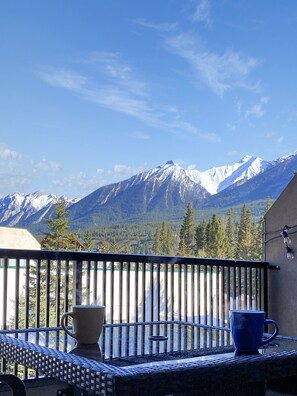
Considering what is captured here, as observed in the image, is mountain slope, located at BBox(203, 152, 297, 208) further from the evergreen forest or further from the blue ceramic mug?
the blue ceramic mug

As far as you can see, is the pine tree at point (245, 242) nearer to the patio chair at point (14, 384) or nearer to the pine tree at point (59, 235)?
the pine tree at point (59, 235)

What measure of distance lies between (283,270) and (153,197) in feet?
147

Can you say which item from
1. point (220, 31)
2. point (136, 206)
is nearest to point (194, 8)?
point (220, 31)

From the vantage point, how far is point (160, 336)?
Answer: 72.2 inches

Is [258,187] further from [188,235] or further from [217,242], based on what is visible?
[217,242]

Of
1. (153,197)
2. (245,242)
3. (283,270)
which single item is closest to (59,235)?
(245,242)

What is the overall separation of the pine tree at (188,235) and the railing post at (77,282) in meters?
26.9

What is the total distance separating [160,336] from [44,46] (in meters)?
54.1

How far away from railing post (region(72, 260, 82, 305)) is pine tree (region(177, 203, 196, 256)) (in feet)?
88.4

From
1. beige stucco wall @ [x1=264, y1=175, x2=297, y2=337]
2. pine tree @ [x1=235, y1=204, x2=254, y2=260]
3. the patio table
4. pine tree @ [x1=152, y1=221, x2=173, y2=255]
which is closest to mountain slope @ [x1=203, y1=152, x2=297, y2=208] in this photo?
pine tree @ [x1=152, y1=221, x2=173, y2=255]

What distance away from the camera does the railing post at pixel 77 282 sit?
12.2 feet

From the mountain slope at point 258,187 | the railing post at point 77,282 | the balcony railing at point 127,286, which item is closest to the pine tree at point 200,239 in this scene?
the mountain slope at point 258,187

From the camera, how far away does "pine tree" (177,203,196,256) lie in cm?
3136

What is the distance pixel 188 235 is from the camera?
3356 cm
